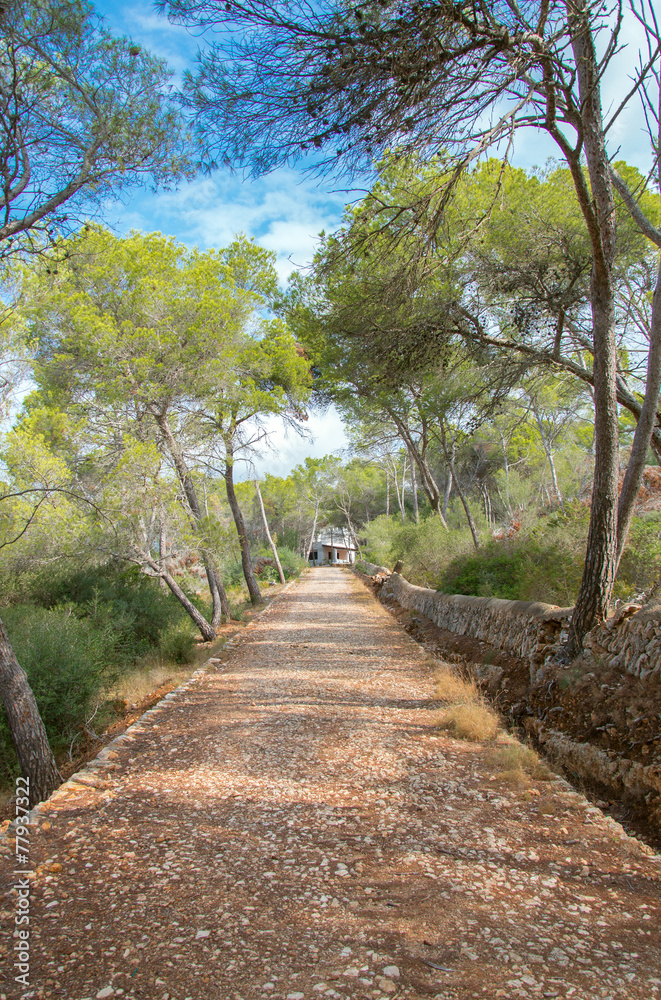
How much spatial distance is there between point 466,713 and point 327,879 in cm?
243

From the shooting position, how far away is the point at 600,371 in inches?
193

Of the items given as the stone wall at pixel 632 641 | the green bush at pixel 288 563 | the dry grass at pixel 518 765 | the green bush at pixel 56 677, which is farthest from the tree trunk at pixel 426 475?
the green bush at pixel 288 563

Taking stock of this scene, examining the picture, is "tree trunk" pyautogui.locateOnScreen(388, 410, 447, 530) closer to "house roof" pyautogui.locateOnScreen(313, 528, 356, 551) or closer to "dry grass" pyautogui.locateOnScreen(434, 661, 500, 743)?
"dry grass" pyautogui.locateOnScreen(434, 661, 500, 743)

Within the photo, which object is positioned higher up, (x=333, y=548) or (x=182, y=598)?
(x=182, y=598)

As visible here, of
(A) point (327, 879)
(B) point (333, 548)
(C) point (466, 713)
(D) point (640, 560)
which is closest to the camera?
(A) point (327, 879)

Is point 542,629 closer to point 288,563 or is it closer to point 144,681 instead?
point 144,681

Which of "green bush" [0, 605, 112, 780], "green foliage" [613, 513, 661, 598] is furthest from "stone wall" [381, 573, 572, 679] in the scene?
"green bush" [0, 605, 112, 780]

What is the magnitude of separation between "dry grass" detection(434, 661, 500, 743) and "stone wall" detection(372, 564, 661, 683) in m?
0.64

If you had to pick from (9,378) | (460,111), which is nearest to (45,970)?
(460,111)

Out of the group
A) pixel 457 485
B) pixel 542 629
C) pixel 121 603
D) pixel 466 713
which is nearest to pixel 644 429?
pixel 542 629

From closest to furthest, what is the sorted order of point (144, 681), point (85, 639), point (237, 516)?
point (85, 639)
point (144, 681)
point (237, 516)

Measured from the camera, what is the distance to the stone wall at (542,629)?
12.9ft

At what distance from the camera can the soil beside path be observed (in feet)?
6.48

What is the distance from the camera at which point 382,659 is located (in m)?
7.72
